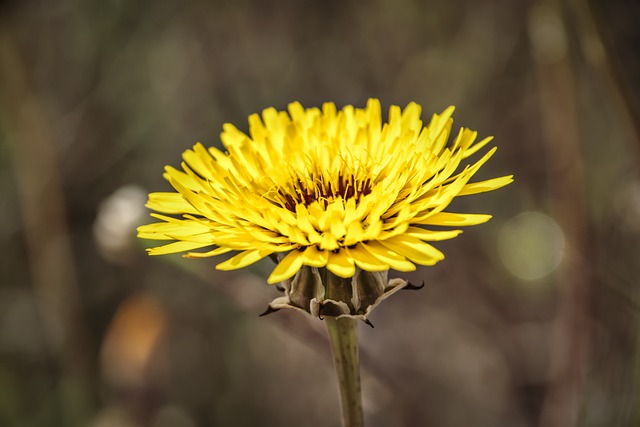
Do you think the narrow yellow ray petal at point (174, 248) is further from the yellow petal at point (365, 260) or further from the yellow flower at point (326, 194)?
the yellow petal at point (365, 260)

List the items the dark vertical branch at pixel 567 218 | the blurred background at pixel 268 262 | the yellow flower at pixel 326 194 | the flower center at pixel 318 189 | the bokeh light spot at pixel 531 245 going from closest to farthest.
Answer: the yellow flower at pixel 326 194 → the flower center at pixel 318 189 → the dark vertical branch at pixel 567 218 → the blurred background at pixel 268 262 → the bokeh light spot at pixel 531 245

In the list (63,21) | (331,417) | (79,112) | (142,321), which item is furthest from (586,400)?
(63,21)

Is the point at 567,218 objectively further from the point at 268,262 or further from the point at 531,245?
the point at 268,262

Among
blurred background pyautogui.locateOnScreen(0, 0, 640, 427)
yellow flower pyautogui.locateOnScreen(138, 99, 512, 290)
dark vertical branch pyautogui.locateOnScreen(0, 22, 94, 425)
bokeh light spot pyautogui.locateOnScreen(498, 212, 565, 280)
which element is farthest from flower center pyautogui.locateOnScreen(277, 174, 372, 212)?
dark vertical branch pyautogui.locateOnScreen(0, 22, 94, 425)

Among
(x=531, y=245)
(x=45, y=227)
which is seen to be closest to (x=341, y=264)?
(x=531, y=245)

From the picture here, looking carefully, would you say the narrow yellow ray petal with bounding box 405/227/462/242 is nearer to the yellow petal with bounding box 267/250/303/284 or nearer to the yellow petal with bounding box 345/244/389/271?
the yellow petal with bounding box 345/244/389/271

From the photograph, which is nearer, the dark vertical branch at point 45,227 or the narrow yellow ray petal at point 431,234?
the narrow yellow ray petal at point 431,234

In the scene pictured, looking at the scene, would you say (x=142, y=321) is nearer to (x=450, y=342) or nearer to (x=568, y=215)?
(x=450, y=342)

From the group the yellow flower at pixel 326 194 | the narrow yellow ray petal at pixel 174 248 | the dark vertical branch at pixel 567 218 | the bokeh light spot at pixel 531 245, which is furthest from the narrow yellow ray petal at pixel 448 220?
the bokeh light spot at pixel 531 245
